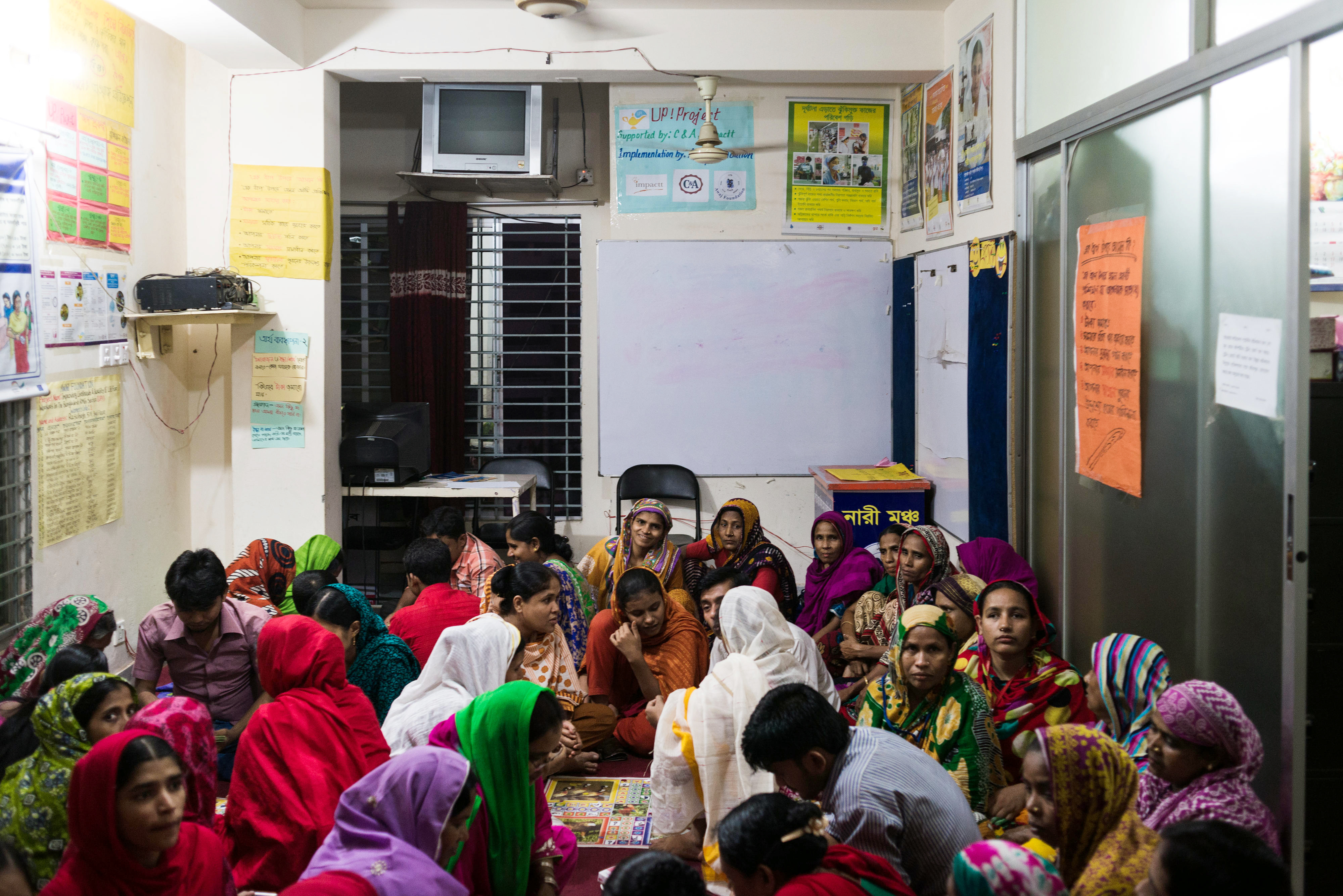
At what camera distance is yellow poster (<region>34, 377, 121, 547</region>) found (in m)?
3.87

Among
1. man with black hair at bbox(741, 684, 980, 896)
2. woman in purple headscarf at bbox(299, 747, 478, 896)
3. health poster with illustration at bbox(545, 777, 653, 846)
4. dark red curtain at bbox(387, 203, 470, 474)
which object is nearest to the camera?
woman in purple headscarf at bbox(299, 747, 478, 896)

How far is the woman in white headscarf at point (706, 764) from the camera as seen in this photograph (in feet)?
8.16

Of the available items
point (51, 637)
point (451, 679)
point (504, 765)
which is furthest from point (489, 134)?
point (504, 765)

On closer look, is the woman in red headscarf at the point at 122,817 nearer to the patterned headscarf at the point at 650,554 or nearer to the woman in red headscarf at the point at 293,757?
the woman in red headscarf at the point at 293,757

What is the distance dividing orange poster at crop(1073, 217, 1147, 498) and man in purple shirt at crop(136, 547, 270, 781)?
107 inches

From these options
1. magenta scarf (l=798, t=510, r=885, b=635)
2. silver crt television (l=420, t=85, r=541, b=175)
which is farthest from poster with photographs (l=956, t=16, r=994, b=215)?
silver crt television (l=420, t=85, r=541, b=175)

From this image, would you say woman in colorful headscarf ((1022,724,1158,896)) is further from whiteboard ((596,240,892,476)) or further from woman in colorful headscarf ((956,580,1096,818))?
whiteboard ((596,240,892,476))

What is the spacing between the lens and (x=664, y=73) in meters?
5.11

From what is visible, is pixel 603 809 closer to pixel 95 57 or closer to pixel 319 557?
pixel 319 557

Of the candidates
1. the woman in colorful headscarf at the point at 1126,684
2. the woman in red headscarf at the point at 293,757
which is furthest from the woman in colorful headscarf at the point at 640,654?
the woman in colorful headscarf at the point at 1126,684

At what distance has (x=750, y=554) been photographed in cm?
458

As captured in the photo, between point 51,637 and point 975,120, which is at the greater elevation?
point 975,120

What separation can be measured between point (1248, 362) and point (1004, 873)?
68.4 inches

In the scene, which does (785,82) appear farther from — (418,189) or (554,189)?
(418,189)
